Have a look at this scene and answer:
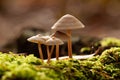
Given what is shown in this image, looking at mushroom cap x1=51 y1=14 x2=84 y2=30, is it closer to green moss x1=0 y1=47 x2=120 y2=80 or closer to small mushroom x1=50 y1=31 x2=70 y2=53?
small mushroom x1=50 y1=31 x2=70 y2=53

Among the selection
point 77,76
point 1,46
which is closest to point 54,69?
point 77,76

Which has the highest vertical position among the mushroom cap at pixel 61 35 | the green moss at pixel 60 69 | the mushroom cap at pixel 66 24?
the mushroom cap at pixel 66 24

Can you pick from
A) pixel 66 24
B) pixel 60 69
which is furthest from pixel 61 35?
pixel 60 69

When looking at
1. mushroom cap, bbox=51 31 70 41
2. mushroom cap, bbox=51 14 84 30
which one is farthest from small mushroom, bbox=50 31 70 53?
mushroom cap, bbox=51 14 84 30

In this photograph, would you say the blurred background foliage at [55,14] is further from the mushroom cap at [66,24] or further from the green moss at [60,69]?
the mushroom cap at [66,24]

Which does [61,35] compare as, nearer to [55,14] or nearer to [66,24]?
[66,24]

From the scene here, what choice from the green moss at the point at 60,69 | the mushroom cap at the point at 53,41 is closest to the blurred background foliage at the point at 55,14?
the green moss at the point at 60,69

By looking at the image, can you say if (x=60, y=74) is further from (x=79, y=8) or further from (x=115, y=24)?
(x=79, y=8)

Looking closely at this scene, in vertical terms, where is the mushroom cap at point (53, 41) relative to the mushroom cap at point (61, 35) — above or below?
below
